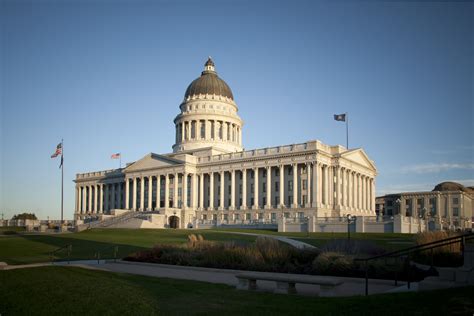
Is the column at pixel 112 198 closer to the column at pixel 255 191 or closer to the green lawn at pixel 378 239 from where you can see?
the column at pixel 255 191

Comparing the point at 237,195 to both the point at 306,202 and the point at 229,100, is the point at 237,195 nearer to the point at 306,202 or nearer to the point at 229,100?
the point at 306,202

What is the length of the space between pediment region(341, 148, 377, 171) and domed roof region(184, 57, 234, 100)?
137ft

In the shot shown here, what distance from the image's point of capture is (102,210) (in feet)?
437

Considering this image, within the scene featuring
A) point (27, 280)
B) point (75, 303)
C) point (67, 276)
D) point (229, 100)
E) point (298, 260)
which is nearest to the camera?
point (75, 303)

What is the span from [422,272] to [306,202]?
72.6 metres

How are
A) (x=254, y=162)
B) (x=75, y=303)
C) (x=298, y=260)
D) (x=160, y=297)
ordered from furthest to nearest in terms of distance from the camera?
(x=254, y=162), (x=298, y=260), (x=160, y=297), (x=75, y=303)

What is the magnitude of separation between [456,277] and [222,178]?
90.6 metres

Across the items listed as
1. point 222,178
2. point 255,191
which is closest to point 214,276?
point 255,191

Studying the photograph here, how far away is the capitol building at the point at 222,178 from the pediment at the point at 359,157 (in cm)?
20

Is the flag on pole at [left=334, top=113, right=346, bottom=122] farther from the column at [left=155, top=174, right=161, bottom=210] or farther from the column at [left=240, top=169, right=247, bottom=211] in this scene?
the column at [left=155, top=174, right=161, bottom=210]

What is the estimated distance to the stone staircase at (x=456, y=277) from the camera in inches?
608

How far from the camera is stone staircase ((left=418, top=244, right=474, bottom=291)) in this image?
50.7ft

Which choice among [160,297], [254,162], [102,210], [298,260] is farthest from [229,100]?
[160,297]

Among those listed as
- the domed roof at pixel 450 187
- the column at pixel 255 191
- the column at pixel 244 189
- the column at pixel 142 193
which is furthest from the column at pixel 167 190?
the domed roof at pixel 450 187
